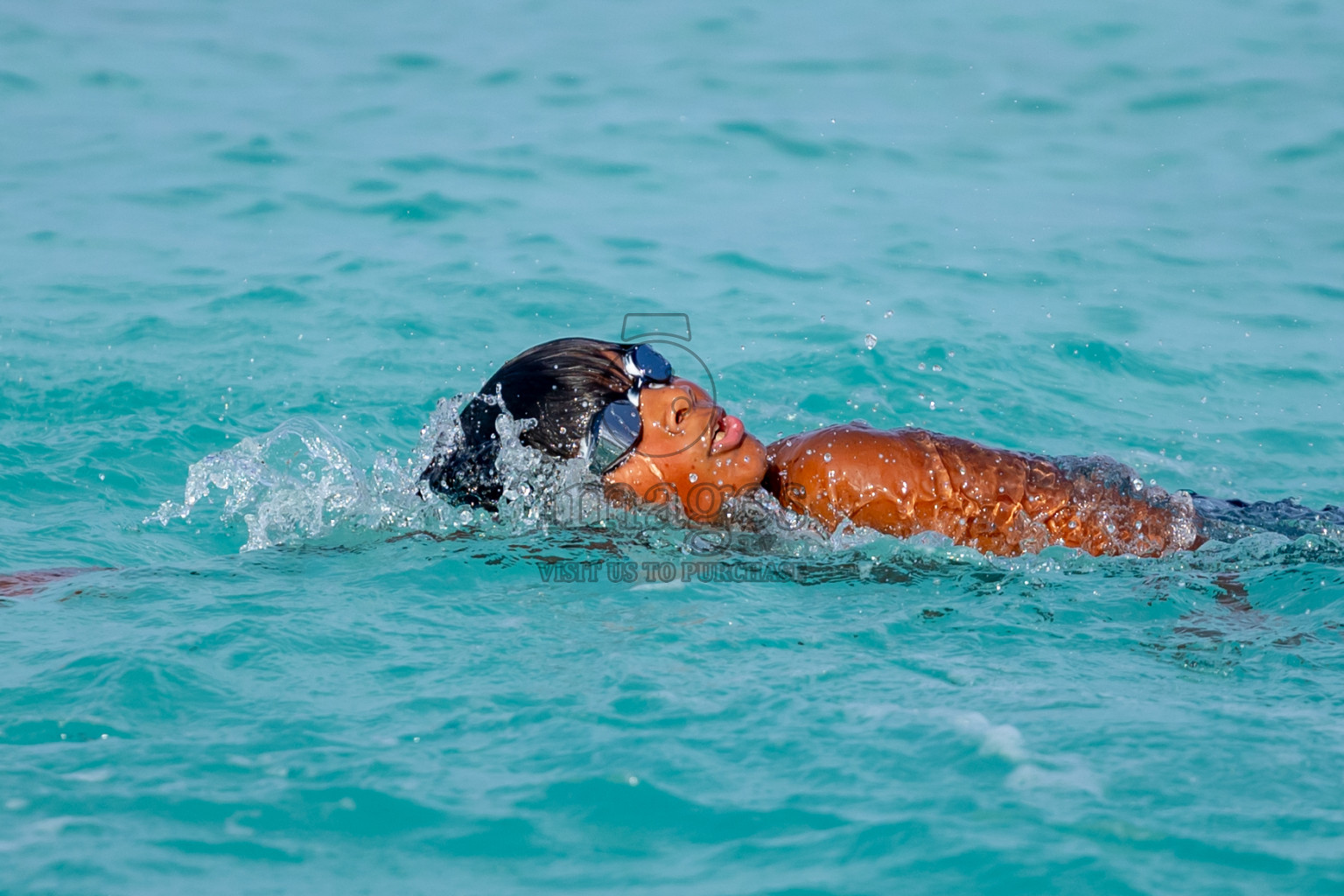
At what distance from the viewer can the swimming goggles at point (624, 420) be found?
4570mm

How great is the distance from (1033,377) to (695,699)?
5.17 metres

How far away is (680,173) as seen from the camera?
479 inches

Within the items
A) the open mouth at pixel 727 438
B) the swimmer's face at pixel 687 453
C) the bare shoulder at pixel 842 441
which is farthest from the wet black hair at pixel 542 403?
the bare shoulder at pixel 842 441

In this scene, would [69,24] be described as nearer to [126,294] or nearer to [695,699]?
[126,294]

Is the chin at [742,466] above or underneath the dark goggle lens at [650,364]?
underneath

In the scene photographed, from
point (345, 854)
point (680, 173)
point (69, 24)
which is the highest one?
point (69, 24)

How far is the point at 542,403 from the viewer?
4711 mm

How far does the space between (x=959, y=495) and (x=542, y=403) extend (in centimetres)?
160

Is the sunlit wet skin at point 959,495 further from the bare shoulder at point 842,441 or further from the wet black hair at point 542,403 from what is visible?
the wet black hair at point 542,403

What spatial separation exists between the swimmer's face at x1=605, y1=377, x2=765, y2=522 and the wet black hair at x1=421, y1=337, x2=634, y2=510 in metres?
0.17

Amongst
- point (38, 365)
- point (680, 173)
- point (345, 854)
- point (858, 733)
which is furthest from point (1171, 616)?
point (680, 173)

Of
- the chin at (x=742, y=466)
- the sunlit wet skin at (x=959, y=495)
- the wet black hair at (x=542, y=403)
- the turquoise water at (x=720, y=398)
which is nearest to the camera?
the turquoise water at (x=720, y=398)

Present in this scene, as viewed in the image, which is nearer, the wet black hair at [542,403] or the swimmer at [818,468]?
the swimmer at [818,468]

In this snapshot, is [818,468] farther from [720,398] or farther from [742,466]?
[720,398]
